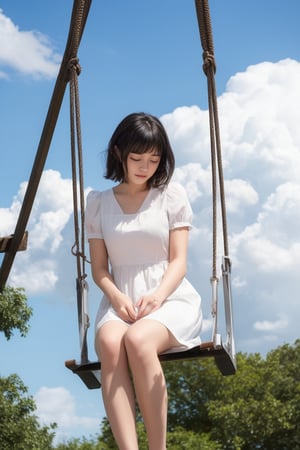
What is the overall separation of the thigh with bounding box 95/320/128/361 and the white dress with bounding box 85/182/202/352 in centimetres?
13

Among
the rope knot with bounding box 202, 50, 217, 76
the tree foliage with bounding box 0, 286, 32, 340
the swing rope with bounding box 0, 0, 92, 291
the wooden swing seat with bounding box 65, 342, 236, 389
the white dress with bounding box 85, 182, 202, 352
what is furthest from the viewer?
the tree foliage with bounding box 0, 286, 32, 340

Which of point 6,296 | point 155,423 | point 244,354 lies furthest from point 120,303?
point 244,354

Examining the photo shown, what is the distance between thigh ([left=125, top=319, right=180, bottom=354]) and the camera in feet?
12.4

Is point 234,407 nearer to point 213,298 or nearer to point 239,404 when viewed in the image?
point 239,404

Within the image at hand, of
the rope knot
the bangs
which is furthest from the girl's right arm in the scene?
the rope knot

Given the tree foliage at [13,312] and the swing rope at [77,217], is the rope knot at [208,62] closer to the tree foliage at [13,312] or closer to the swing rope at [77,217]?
the swing rope at [77,217]

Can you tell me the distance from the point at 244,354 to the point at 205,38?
30215 millimetres

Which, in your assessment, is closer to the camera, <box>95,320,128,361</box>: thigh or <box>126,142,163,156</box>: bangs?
<box>95,320,128,361</box>: thigh

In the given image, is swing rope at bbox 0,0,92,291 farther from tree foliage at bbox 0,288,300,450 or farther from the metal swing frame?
tree foliage at bbox 0,288,300,450

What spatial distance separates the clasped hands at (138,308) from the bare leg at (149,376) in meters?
0.15

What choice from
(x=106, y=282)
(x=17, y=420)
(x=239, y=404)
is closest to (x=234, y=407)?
(x=239, y=404)

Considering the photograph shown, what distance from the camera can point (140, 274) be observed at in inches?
168

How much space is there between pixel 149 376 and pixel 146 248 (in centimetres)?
77

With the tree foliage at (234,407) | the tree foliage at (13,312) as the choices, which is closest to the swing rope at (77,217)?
the tree foliage at (13,312)
